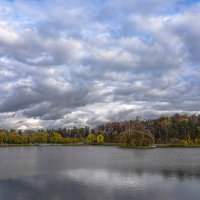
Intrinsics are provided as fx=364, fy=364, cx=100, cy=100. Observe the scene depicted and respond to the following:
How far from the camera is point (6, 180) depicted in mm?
49594

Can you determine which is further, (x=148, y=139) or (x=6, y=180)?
(x=148, y=139)

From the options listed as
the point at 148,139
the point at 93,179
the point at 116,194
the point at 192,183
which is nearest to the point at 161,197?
the point at 116,194

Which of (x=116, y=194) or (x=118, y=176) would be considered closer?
(x=116, y=194)

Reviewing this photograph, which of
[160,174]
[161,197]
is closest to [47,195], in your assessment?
[161,197]

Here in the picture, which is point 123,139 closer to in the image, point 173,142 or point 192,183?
point 173,142

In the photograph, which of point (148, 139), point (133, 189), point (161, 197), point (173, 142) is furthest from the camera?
point (173, 142)

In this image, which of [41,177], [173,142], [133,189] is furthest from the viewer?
[173,142]

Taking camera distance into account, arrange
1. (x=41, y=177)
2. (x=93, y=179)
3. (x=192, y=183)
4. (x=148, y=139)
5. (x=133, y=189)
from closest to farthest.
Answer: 1. (x=133, y=189)
2. (x=192, y=183)
3. (x=93, y=179)
4. (x=41, y=177)
5. (x=148, y=139)

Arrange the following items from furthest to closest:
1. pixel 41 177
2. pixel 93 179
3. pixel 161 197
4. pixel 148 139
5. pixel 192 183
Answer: pixel 148 139 < pixel 41 177 < pixel 93 179 < pixel 192 183 < pixel 161 197

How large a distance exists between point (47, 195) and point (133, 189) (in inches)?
377

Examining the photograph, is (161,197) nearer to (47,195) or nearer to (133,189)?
(133,189)

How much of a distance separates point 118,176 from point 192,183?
36.8ft

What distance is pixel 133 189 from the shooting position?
40594 mm

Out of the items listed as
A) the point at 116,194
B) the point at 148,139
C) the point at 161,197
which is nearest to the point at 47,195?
the point at 116,194
